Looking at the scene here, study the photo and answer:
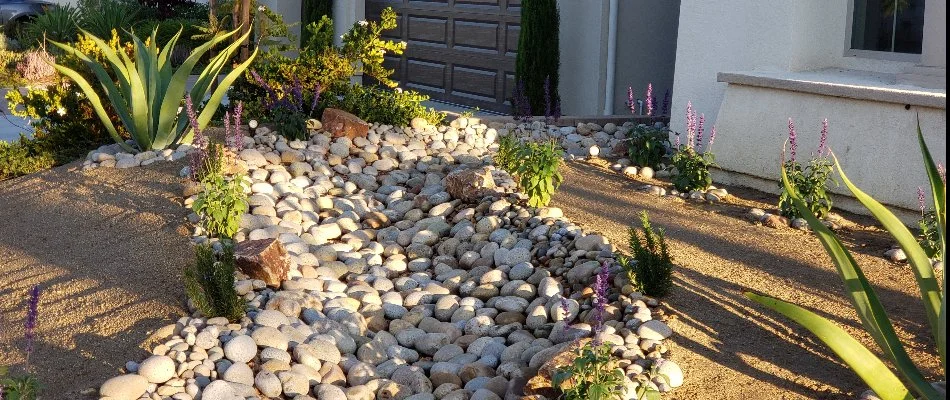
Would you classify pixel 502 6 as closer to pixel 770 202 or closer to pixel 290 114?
pixel 290 114

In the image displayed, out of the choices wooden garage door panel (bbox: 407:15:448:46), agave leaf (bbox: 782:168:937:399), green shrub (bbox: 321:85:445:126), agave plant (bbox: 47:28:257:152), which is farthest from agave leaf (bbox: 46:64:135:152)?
agave leaf (bbox: 782:168:937:399)

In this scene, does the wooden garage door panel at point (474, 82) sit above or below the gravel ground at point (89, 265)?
Result: above

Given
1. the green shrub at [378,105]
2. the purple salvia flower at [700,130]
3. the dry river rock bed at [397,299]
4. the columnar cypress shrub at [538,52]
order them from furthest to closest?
1. the columnar cypress shrub at [538,52]
2. the green shrub at [378,105]
3. the purple salvia flower at [700,130]
4. the dry river rock bed at [397,299]

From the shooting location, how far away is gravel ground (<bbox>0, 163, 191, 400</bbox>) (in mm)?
4555

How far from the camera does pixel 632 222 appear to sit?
6.39 m

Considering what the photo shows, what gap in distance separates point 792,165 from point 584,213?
136cm

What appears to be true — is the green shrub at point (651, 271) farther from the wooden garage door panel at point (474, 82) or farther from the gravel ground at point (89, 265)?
the wooden garage door panel at point (474, 82)

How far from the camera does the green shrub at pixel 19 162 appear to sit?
7.95 metres

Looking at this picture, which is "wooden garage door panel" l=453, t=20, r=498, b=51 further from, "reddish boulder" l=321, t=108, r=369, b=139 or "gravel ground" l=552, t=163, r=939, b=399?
"gravel ground" l=552, t=163, r=939, b=399

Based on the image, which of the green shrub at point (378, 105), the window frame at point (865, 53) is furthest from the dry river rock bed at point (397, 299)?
the window frame at point (865, 53)

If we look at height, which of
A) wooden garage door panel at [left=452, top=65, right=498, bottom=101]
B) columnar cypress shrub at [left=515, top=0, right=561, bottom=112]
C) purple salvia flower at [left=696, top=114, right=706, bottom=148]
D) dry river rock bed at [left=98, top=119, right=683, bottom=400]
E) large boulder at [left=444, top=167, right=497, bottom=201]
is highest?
columnar cypress shrub at [left=515, top=0, right=561, bottom=112]

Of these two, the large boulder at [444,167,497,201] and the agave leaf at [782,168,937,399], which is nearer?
the agave leaf at [782,168,937,399]

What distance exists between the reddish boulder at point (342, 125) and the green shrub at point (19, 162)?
6.96 ft

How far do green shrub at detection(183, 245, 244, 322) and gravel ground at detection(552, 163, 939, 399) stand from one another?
1.98m
